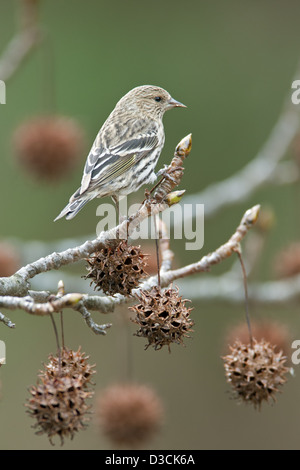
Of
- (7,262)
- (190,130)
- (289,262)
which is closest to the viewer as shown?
(7,262)

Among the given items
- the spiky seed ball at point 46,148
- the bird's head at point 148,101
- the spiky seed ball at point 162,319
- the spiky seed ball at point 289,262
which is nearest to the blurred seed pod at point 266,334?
the spiky seed ball at point 289,262

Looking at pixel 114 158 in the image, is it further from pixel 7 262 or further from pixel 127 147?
pixel 7 262

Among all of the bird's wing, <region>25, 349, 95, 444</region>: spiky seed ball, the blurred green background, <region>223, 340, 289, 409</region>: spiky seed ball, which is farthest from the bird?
the blurred green background

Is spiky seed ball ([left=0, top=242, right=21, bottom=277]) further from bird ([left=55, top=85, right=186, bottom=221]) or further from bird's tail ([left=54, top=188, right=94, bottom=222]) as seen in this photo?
bird's tail ([left=54, top=188, right=94, bottom=222])

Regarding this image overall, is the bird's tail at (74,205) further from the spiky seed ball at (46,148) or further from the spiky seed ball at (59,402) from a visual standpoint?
the spiky seed ball at (46,148)

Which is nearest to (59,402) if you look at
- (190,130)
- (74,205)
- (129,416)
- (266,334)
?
(74,205)

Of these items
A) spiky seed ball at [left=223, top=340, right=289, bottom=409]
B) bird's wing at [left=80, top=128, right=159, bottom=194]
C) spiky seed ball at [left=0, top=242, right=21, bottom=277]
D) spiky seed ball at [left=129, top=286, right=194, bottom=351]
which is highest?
spiky seed ball at [left=0, top=242, right=21, bottom=277]

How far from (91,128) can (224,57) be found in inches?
76.2

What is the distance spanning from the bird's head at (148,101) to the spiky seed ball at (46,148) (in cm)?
112

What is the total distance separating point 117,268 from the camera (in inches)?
107

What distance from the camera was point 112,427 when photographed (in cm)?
436

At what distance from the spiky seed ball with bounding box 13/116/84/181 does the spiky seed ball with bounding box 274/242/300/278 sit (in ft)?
6.16

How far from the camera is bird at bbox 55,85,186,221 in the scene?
298cm

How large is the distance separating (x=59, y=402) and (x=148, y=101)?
57.9 inches
